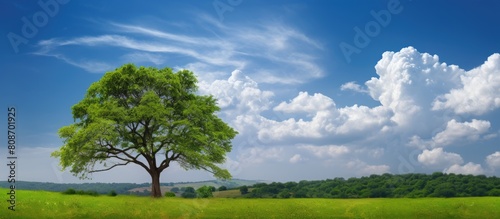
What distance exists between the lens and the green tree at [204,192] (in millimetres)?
54438

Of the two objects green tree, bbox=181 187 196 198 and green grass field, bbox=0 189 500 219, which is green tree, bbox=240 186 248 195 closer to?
green tree, bbox=181 187 196 198

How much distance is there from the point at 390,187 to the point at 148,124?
30.1 metres

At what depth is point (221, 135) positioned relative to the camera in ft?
185

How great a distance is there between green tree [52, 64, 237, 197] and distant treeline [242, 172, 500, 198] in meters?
7.94

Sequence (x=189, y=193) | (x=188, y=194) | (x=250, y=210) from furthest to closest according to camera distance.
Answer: (x=189, y=193)
(x=188, y=194)
(x=250, y=210)

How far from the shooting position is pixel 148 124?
5531cm

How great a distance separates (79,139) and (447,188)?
4293 cm

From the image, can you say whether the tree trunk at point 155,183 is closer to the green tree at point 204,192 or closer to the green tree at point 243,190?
the green tree at point 204,192

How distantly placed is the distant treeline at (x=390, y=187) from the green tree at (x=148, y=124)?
7.94 metres

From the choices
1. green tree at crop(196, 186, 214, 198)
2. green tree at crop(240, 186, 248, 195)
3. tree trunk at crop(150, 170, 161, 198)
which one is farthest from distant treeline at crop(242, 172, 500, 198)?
tree trunk at crop(150, 170, 161, 198)

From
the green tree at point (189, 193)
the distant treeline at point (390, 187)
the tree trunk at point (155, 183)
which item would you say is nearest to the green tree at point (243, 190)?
the distant treeline at point (390, 187)

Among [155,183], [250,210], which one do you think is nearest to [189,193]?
[155,183]

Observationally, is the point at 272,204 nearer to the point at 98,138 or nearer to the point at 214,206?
the point at 214,206

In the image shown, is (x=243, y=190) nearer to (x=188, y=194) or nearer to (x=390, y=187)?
(x=188, y=194)
